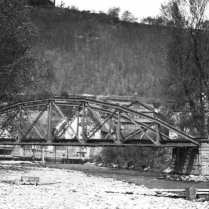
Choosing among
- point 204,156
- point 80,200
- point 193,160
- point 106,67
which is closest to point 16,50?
point 193,160

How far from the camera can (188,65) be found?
43.4m

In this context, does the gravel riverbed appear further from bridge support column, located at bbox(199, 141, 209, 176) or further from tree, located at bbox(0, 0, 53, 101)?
bridge support column, located at bbox(199, 141, 209, 176)

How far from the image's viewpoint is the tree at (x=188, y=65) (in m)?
41.7

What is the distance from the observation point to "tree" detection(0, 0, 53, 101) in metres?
29.5

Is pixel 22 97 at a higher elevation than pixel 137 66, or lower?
lower

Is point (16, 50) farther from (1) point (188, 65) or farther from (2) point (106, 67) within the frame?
(2) point (106, 67)

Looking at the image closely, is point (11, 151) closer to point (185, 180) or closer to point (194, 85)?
point (194, 85)

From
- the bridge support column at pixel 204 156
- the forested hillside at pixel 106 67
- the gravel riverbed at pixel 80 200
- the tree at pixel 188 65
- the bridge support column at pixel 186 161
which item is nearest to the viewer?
the gravel riverbed at pixel 80 200

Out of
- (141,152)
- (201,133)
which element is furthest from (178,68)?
(141,152)

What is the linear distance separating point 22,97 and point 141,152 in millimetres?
13452

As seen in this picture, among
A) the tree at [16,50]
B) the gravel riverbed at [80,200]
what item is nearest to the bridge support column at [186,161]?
the tree at [16,50]

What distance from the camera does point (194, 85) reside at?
42.2 m

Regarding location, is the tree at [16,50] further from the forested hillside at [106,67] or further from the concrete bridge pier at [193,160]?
the forested hillside at [106,67]

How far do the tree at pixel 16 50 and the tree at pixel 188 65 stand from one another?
1379 cm
